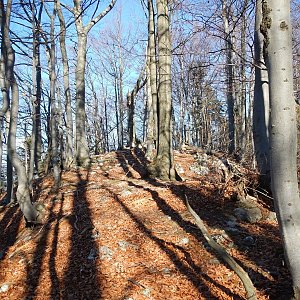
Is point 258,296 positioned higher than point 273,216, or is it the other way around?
point 273,216

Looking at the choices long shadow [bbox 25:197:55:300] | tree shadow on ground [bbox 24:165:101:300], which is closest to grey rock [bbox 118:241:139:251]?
tree shadow on ground [bbox 24:165:101:300]

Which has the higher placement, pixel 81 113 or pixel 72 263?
pixel 81 113

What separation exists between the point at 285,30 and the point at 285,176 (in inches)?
56.5

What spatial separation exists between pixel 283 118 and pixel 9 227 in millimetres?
6946

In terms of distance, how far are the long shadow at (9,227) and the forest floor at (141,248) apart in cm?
4

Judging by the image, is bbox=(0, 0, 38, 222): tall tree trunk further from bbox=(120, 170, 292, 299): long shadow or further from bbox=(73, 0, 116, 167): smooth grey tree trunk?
bbox=(73, 0, 116, 167): smooth grey tree trunk

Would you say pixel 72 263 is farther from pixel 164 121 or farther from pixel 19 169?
pixel 164 121

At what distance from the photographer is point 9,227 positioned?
7523 millimetres

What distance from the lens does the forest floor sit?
4055mm

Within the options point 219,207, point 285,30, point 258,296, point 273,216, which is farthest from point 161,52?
point 258,296

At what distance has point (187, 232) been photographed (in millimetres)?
5344

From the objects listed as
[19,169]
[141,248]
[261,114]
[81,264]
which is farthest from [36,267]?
[261,114]

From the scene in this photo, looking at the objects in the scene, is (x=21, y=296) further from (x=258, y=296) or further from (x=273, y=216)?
(x=273, y=216)

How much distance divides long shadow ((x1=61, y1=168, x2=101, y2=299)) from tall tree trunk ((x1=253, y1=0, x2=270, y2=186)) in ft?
12.4
